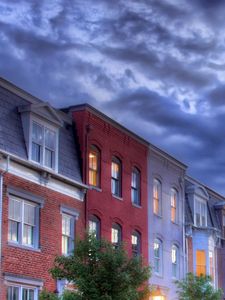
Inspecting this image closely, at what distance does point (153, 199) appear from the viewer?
3875cm

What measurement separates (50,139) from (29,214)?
11.8ft

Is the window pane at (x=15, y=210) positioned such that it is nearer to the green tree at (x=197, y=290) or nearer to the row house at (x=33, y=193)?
the row house at (x=33, y=193)

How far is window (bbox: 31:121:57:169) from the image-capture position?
28947mm

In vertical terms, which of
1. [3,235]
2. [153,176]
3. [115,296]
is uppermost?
[153,176]

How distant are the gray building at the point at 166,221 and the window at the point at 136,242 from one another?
1.12m

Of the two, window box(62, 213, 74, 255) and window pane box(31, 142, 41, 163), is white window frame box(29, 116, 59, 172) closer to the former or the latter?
window pane box(31, 142, 41, 163)

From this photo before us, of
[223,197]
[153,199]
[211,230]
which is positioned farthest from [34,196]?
[223,197]

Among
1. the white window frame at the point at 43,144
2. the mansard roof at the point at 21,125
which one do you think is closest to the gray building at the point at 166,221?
the mansard roof at the point at 21,125

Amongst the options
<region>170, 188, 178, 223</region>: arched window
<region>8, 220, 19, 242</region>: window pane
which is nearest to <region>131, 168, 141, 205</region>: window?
<region>170, 188, 178, 223</region>: arched window

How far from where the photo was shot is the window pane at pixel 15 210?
26.9 meters

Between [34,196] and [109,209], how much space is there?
20.9 feet

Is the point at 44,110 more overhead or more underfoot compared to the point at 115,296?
more overhead

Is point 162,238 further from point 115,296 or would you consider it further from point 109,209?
point 115,296

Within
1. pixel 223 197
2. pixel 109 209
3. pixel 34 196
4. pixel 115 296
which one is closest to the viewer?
pixel 115 296
